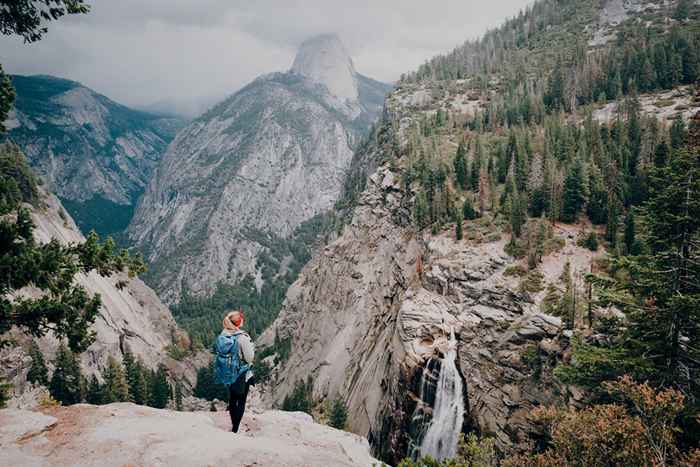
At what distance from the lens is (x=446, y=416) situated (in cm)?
3538

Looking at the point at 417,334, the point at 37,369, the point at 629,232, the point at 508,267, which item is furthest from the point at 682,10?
the point at 37,369

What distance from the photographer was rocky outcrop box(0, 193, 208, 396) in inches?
2601

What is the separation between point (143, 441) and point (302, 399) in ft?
196

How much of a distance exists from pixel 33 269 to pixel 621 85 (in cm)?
9700

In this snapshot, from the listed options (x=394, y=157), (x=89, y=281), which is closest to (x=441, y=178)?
(x=394, y=157)

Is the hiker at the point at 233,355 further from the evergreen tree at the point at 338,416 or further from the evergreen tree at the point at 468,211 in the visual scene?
the evergreen tree at the point at 468,211

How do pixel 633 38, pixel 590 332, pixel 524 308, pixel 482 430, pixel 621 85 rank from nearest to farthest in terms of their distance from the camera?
pixel 590 332 < pixel 482 430 < pixel 524 308 < pixel 621 85 < pixel 633 38

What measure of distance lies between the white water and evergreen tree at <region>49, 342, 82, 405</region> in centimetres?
5722

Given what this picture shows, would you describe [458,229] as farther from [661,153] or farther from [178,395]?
[178,395]

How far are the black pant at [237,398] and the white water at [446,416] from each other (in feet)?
92.2

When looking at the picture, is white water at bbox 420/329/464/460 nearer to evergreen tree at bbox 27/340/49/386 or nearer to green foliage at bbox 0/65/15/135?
green foliage at bbox 0/65/15/135

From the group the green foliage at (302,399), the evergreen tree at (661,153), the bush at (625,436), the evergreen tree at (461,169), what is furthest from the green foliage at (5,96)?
the green foliage at (302,399)

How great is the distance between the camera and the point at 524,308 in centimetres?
3781

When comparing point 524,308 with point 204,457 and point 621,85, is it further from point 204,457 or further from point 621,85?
point 621,85
